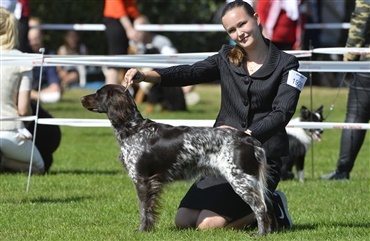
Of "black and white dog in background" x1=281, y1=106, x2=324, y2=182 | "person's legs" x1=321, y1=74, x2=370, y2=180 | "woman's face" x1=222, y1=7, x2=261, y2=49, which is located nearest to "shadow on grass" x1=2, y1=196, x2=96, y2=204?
"woman's face" x1=222, y1=7, x2=261, y2=49

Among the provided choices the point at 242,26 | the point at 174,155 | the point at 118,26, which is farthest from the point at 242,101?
the point at 118,26

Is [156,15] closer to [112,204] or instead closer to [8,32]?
[8,32]

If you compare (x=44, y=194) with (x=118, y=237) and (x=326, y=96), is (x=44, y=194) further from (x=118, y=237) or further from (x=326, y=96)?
(x=326, y=96)

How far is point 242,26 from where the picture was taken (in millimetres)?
5852

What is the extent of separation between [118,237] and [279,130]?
1.19 meters

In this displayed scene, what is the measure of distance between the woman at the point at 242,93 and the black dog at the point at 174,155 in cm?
Result: 23

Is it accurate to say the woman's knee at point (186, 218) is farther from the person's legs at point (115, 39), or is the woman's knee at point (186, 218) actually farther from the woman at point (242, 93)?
the person's legs at point (115, 39)

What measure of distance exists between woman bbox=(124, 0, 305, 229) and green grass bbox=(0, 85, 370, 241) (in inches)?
7.1

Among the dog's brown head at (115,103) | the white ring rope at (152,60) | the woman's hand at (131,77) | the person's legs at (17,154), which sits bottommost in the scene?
the person's legs at (17,154)

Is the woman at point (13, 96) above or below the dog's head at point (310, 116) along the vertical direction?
above

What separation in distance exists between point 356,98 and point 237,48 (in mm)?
2914

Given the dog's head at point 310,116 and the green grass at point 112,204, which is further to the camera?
the dog's head at point 310,116

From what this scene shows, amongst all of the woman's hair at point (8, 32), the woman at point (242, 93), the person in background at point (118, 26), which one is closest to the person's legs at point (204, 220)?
the woman at point (242, 93)

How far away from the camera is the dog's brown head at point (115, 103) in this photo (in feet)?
18.6
